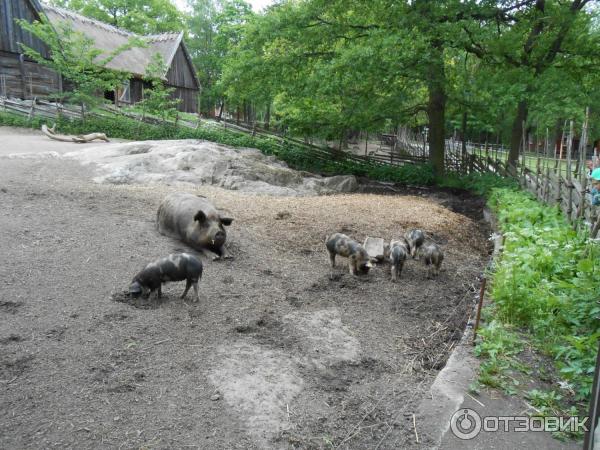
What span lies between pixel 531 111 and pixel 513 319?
14.0 meters

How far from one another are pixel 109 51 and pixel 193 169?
2127 cm

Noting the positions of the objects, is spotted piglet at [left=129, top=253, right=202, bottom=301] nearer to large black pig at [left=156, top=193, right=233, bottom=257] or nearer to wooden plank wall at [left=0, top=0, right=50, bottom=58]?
large black pig at [left=156, top=193, right=233, bottom=257]

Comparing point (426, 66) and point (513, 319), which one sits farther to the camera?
point (426, 66)

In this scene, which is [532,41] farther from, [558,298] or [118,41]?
[118,41]

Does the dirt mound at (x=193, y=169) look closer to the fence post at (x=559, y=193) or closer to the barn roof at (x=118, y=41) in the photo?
the fence post at (x=559, y=193)

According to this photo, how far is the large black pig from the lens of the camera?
311 inches

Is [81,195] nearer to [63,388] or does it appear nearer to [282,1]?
[63,388]

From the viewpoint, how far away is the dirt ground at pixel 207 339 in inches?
148

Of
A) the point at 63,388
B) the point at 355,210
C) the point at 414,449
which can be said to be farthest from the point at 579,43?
the point at 63,388

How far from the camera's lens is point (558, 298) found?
509 centimetres

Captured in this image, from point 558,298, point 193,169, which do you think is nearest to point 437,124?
point 193,169

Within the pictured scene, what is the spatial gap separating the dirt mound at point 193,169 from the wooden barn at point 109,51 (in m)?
12.9

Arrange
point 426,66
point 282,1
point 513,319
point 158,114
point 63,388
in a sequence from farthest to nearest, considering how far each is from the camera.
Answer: point 158,114 < point 282,1 < point 426,66 < point 513,319 < point 63,388

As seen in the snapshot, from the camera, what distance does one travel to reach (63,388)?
4.07m
